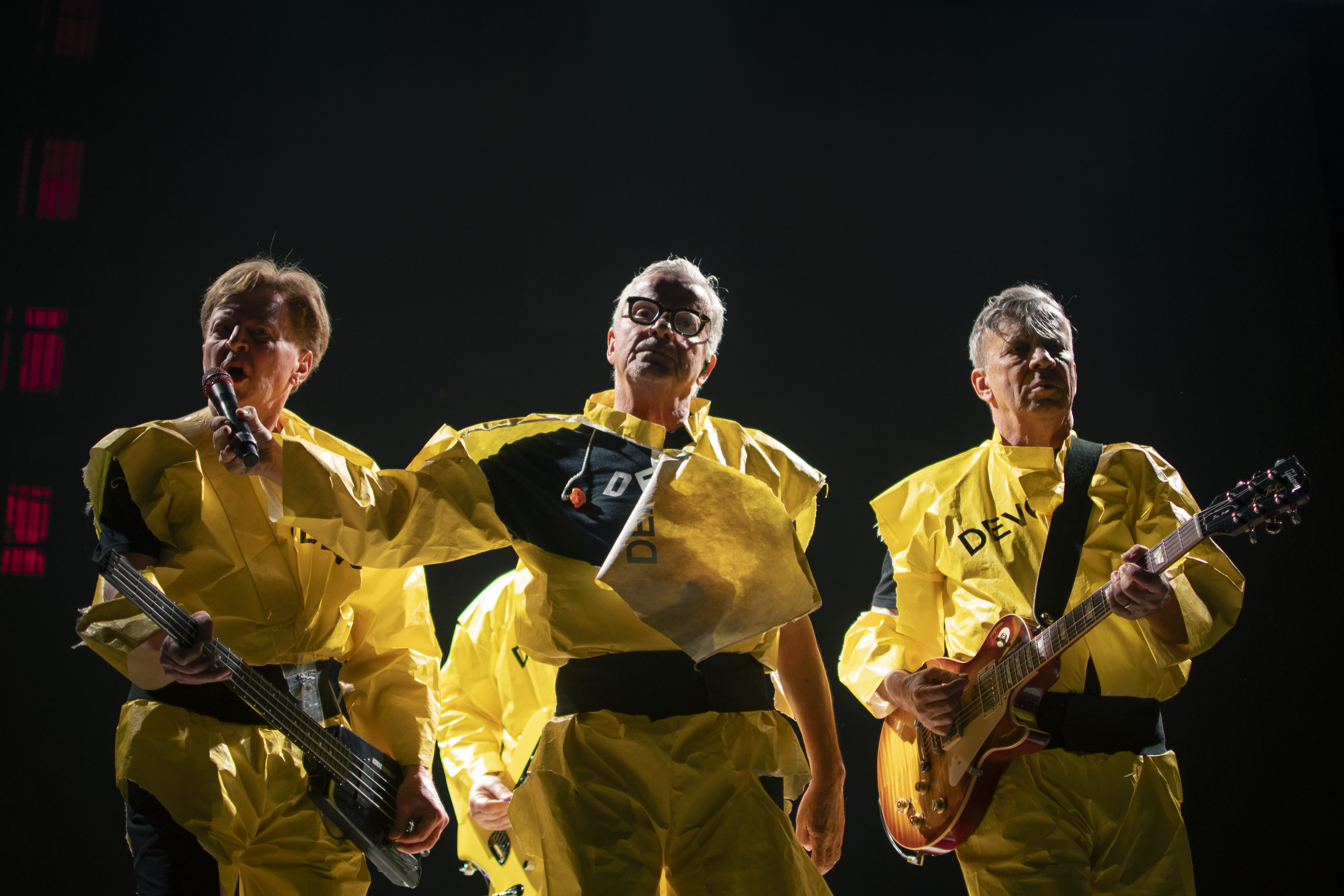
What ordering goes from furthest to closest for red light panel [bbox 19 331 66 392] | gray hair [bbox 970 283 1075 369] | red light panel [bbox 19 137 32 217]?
red light panel [bbox 19 137 32 217] < red light panel [bbox 19 331 66 392] < gray hair [bbox 970 283 1075 369]

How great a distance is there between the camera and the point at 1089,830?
182 centimetres

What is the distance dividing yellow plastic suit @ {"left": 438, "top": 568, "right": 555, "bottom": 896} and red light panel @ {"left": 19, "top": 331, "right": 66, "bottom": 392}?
1.47m

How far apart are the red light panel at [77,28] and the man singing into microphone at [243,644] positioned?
5.57ft

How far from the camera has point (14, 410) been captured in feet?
9.18

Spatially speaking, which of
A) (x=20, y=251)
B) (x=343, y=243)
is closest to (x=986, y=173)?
(x=343, y=243)

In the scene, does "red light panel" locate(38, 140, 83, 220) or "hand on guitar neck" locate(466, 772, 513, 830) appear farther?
"red light panel" locate(38, 140, 83, 220)

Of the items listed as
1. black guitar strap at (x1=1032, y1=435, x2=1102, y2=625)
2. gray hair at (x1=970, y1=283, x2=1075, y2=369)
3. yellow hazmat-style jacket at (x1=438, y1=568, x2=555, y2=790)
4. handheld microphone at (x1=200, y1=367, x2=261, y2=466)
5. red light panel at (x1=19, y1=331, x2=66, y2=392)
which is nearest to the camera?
handheld microphone at (x1=200, y1=367, x2=261, y2=466)

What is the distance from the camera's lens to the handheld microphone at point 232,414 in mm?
1325

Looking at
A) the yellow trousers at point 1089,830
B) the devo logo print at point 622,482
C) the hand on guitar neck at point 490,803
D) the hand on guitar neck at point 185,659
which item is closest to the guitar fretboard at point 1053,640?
the yellow trousers at point 1089,830

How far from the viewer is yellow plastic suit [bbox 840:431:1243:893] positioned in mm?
1807

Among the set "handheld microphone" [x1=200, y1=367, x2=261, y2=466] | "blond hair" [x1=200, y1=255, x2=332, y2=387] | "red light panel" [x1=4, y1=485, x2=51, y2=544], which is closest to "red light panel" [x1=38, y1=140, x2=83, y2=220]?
"red light panel" [x1=4, y1=485, x2=51, y2=544]

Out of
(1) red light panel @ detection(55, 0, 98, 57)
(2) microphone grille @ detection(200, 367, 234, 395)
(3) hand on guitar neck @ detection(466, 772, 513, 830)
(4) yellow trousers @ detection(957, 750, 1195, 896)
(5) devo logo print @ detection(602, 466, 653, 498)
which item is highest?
(1) red light panel @ detection(55, 0, 98, 57)

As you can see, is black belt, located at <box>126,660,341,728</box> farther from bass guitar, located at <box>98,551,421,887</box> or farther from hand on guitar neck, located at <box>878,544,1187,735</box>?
hand on guitar neck, located at <box>878,544,1187,735</box>

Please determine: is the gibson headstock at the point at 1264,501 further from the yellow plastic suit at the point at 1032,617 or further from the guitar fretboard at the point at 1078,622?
the yellow plastic suit at the point at 1032,617
